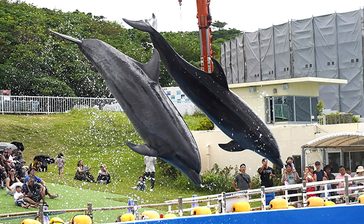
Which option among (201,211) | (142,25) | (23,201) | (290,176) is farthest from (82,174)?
(142,25)

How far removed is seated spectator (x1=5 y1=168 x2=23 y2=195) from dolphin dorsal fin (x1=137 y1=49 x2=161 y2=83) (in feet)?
35.0

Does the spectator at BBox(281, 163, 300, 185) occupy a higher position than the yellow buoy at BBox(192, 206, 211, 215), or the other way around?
the spectator at BBox(281, 163, 300, 185)

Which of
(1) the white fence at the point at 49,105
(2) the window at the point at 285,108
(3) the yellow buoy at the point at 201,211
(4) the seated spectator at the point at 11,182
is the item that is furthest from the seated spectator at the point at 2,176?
(1) the white fence at the point at 49,105

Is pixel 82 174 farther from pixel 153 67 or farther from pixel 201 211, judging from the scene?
pixel 153 67

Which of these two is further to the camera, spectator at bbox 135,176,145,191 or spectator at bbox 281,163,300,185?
spectator at bbox 135,176,145,191

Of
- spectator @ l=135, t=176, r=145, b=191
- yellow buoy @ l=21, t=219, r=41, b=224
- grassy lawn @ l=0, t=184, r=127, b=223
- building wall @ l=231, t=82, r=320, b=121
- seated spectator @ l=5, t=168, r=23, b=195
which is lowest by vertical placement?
grassy lawn @ l=0, t=184, r=127, b=223

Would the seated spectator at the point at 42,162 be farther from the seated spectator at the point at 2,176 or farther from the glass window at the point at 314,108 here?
the glass window at the point at 314,108

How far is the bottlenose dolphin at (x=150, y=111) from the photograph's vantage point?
11570mm

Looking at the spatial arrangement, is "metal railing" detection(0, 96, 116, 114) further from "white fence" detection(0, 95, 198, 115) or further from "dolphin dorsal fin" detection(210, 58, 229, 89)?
"dolphin dorsal fin" detection(210, 58, 229, 89)

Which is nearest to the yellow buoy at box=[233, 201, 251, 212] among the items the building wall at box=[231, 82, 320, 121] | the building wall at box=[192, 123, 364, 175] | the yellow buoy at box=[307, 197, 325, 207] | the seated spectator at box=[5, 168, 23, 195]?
the yellow buoy at box=[307, 197, 325, 207]

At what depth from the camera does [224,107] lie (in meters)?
12.4

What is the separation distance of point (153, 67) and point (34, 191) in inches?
373

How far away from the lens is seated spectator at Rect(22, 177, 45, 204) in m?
20.1

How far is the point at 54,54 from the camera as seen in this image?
50594mm
